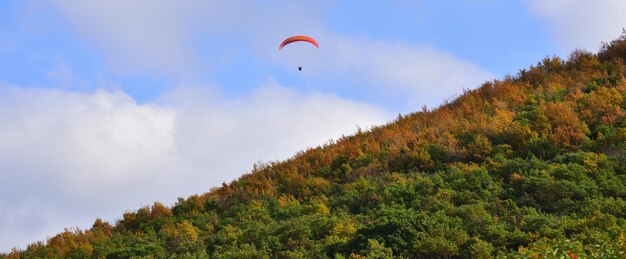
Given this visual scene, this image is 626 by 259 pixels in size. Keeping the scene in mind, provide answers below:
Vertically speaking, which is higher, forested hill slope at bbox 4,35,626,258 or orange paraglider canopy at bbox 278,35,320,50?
orange paraglider canopy at bbox 278,35,320,50

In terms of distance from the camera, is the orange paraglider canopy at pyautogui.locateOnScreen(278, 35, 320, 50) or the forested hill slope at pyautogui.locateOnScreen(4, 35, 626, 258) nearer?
the forested hill slope at pyautogui.locateOnScreen(4, 35, 626, 258)

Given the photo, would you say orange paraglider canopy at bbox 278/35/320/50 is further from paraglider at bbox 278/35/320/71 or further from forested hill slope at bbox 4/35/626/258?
forested hill slope at bbox 4/35/626/258

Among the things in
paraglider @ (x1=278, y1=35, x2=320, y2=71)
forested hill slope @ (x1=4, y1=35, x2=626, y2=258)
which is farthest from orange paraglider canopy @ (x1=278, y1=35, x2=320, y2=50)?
forested hill slope @ (x1=4, y1=35, x2=626, y2=258)

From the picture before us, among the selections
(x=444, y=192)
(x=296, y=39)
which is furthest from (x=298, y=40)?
(x=444, y=192)

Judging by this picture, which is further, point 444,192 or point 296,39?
point 296,39

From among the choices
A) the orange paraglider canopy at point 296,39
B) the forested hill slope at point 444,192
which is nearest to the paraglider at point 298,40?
the orange paraglider canopy at point 296,39

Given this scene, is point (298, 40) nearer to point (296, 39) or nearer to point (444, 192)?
point (296, 39)

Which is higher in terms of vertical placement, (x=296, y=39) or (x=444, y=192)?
(x=296, y=39)

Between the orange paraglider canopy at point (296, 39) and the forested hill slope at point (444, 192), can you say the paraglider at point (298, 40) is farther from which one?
the forested hill slope at point (444, 192)

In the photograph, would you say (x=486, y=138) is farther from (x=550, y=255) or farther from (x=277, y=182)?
(x=550, y=255)
